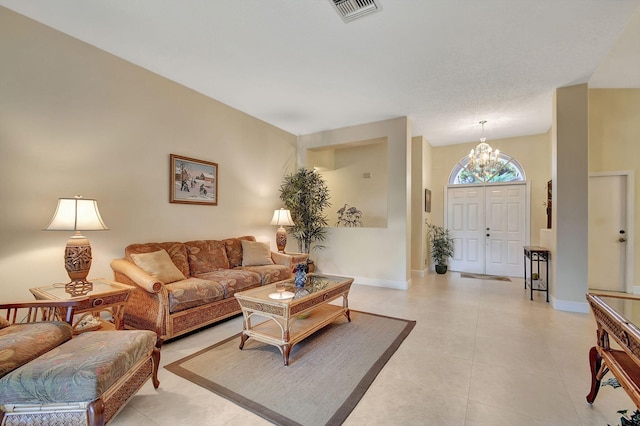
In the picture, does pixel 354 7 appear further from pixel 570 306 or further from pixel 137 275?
pixel 570 306

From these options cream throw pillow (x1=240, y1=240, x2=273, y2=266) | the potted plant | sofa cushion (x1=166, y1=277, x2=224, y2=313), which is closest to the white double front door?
the potted plant

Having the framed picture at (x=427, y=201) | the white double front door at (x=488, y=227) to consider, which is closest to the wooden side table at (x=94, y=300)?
the framed picture at (x=427, y=201)

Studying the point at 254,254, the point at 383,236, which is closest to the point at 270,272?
the point at 254,254

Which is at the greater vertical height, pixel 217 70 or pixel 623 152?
pixel 217 70

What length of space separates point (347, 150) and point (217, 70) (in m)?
4.02

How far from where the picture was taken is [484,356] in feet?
8.02

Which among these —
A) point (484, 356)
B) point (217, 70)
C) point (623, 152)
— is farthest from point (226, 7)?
point (623, 152)

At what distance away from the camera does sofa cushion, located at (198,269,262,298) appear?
10.3ft

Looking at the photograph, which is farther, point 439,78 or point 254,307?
point 439,78

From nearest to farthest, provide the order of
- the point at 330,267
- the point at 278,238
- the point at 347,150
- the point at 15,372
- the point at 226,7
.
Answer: the point at 15,372 → the point at 226,7 → the point at 278,238 → the point at 330,267 → the point at 347,150

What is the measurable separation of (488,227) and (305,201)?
4151 mm

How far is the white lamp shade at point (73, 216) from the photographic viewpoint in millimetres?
2258

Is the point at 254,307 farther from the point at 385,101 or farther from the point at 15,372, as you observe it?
the point at 385,101

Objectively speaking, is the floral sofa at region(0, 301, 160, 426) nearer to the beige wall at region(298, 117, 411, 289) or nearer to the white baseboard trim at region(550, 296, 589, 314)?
the beige wall at region(298, 117, 411, 289)
